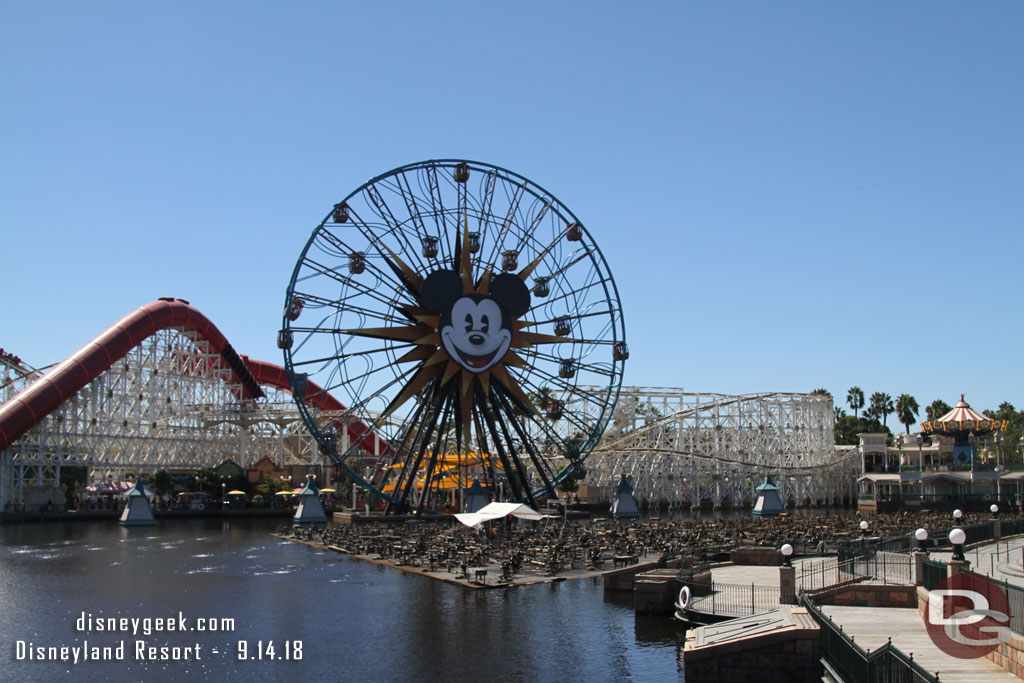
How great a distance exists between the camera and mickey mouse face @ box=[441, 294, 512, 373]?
50.4m

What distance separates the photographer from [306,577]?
3744 cm

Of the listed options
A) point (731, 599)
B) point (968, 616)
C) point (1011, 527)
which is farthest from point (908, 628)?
point (1011, 527)

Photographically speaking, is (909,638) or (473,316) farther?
(473,316)

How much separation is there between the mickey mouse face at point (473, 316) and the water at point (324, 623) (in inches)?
504

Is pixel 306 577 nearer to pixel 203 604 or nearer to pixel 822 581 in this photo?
pixel 203 604

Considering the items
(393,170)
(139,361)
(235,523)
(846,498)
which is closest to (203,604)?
(393,170)

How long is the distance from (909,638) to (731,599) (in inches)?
289

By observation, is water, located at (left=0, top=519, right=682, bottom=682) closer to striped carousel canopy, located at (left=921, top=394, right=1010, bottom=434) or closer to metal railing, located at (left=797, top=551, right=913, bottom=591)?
metal railing, located at (left=797, top=551, right=913, bottom=591)

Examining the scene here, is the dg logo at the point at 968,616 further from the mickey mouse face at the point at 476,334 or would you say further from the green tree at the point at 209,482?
the green tree at the point at 209,482

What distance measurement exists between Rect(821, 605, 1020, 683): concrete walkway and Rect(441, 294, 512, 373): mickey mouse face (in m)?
29.3

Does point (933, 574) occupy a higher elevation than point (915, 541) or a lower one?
higher

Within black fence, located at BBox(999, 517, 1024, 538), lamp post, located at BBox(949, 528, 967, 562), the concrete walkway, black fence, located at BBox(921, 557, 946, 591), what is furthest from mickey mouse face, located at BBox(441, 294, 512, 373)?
lamp post, located at BBox(949, 528, 967, 562)

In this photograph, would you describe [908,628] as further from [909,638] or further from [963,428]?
[963,428]

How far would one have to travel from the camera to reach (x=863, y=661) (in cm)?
1578
